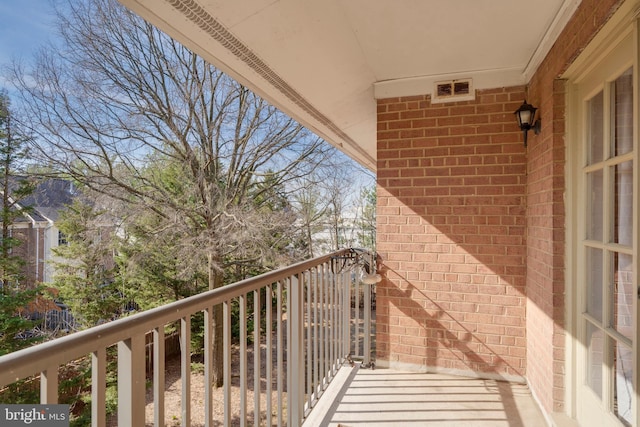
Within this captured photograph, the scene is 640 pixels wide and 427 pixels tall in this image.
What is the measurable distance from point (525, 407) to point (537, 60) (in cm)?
227

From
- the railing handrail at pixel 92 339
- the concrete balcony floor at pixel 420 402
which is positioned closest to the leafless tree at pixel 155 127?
the concrete balcony floor at pixel 420 402

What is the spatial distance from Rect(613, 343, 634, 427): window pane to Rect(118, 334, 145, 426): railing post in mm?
1790

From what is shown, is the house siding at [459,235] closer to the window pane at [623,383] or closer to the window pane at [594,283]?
the window pane at [594,283]

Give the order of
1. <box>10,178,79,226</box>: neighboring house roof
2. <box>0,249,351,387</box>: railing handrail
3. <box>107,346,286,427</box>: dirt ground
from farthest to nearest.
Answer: <box>10,178,79,226</box>: neighboring house roof, <box>107,346,286,427</box>: dirt ground, <box>0,249,351,387</box>: railing handrail

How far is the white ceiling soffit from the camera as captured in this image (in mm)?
1792

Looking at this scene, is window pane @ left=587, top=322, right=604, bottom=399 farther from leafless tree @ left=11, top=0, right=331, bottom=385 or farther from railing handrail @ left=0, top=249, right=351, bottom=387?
leafless tree @ left=11, top=0, right=331, bottom=385

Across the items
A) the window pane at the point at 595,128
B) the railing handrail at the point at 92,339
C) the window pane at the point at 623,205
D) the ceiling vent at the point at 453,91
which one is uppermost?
the ceiling vent at the point at 453,91

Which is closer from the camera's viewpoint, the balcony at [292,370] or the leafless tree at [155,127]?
the balcony at [292,370]

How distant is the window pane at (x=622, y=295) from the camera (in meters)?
1.52

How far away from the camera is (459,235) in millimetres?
2918

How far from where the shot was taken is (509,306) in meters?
2.81

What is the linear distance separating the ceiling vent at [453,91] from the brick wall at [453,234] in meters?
0.06

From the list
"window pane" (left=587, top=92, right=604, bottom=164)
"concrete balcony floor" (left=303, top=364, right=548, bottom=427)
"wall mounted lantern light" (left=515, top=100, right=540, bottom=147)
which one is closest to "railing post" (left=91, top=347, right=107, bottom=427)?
"concrete balcony floor" (left=303, top=364, right=548, bottom=427)

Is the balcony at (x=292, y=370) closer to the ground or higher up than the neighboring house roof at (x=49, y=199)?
closer to the ground
